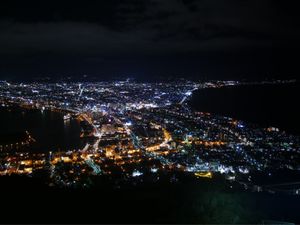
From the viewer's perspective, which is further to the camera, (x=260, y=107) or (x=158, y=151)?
(x=260, y=107)

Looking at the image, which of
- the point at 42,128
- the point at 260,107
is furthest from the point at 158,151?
the point at 260,107

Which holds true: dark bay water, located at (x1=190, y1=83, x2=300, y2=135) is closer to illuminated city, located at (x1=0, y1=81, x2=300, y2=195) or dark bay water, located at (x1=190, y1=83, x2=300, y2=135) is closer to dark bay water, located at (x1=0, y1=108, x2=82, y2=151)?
illuminated city, located at (x1=0, y1=81, x2=300, y2=195)

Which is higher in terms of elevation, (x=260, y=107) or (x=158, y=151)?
(x=260, y=107)

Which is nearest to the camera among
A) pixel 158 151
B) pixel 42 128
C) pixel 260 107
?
pixel 158 151

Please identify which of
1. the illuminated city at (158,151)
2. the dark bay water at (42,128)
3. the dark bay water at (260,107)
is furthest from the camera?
the dark bay water at (260,107)

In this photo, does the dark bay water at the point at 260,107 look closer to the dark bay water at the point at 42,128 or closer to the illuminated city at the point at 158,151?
the illuminated city at the point at 158,151

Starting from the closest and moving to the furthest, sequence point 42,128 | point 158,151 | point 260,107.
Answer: point 158,151
point 42,128
point 260,107

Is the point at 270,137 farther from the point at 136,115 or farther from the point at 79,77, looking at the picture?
the point at 79,77

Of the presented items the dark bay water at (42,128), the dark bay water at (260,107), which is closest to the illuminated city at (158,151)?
the dark bay water at (42,128)

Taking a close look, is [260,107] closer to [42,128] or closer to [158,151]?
[42,128]
